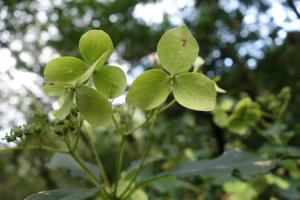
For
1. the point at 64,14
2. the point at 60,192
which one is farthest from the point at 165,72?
the point at 64,14

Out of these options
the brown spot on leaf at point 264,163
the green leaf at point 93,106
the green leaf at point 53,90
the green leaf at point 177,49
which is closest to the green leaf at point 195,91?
the green leaf at point 177,49

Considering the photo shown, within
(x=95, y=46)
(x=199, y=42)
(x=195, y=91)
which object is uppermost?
(x=95, y=46)

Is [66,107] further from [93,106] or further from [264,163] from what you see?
[264,163]

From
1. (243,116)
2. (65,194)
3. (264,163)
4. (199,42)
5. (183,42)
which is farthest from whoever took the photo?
(199,42)

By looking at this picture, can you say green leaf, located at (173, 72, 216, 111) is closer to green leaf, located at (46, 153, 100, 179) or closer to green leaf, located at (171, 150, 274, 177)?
green leaf, located at (171, 150, 274, 177)

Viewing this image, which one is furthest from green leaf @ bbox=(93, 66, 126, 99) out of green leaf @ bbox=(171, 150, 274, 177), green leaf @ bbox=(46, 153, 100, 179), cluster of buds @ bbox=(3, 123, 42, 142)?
green leaf @ bbox=(46, 153, 100, 179)

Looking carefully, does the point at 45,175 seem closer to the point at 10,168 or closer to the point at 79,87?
the point at 10,168

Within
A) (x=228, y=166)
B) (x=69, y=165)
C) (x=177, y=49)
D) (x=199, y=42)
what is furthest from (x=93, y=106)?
(x=199, y=42)
